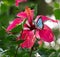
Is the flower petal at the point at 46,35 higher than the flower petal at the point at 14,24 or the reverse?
the reverse

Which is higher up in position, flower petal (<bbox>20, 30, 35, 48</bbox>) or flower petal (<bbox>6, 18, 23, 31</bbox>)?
flower petal (<bbox>6, 18, 23, 31</bbox>)

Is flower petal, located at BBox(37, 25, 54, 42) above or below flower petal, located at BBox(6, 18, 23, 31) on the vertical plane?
below

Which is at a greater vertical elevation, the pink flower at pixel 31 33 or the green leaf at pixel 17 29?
the green leaf at pixel 17 29

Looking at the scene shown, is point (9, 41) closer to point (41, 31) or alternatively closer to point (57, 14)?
point (41, 31)

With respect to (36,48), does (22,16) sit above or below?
above

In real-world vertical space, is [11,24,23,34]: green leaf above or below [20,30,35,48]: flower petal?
above

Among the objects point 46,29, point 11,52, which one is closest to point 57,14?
point 46,29

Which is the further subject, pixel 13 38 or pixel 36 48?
pixel 36 48

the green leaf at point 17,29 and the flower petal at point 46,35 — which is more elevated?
the green leaf at point 17,29
